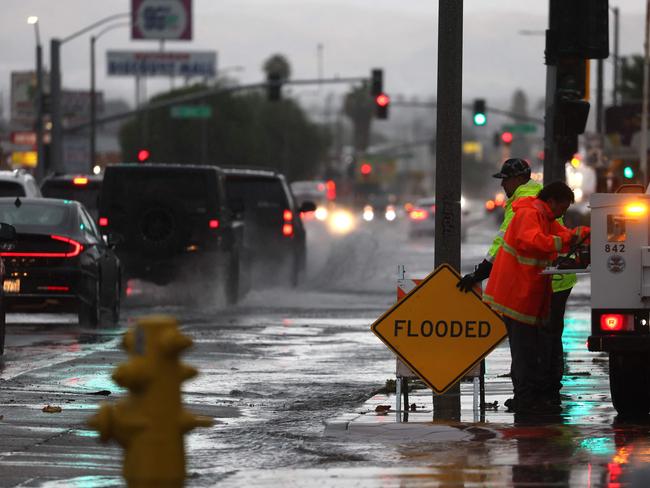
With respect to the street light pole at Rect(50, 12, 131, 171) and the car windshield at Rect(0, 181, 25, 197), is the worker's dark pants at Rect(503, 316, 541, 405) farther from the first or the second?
the street light pole at Rect(50, 12, 131, 171)

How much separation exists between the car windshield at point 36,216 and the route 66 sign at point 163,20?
366ft

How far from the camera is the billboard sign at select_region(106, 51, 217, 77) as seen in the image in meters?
140

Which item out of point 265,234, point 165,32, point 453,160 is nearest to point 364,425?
point 453,160

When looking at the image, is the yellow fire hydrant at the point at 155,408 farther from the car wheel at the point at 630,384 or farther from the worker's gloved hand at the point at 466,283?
the car wheel at the point at 630,384

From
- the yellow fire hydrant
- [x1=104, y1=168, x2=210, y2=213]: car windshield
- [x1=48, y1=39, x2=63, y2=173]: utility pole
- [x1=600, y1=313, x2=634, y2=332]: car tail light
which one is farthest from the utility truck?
[x1=48, y1=39, x2=63, y2=173]: utility pole

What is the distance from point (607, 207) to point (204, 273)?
49.0ft

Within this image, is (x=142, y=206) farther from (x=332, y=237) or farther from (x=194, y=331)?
(x=332, y=237)

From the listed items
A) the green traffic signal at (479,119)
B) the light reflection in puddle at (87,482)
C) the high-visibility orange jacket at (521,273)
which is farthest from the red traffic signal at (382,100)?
the light reflection in puddle at (87,482)

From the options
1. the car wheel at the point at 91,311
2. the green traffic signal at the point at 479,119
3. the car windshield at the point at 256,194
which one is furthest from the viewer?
the green traffic signal at the point at 479,119

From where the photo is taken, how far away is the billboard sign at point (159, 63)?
140 m

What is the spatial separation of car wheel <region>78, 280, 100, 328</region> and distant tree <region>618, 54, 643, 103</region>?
6623cm

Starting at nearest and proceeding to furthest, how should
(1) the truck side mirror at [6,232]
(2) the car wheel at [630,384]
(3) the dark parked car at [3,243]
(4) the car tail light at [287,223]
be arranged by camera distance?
(2) the car wheel at [630,384], (3) the dark parked car at [3,243], (1) the truck side mirror at [6,232], (4) the car tail light at [287,223]

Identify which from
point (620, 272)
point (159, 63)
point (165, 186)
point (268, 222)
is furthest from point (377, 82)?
point (159, 63)

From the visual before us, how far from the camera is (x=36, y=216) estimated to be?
2234 cm
